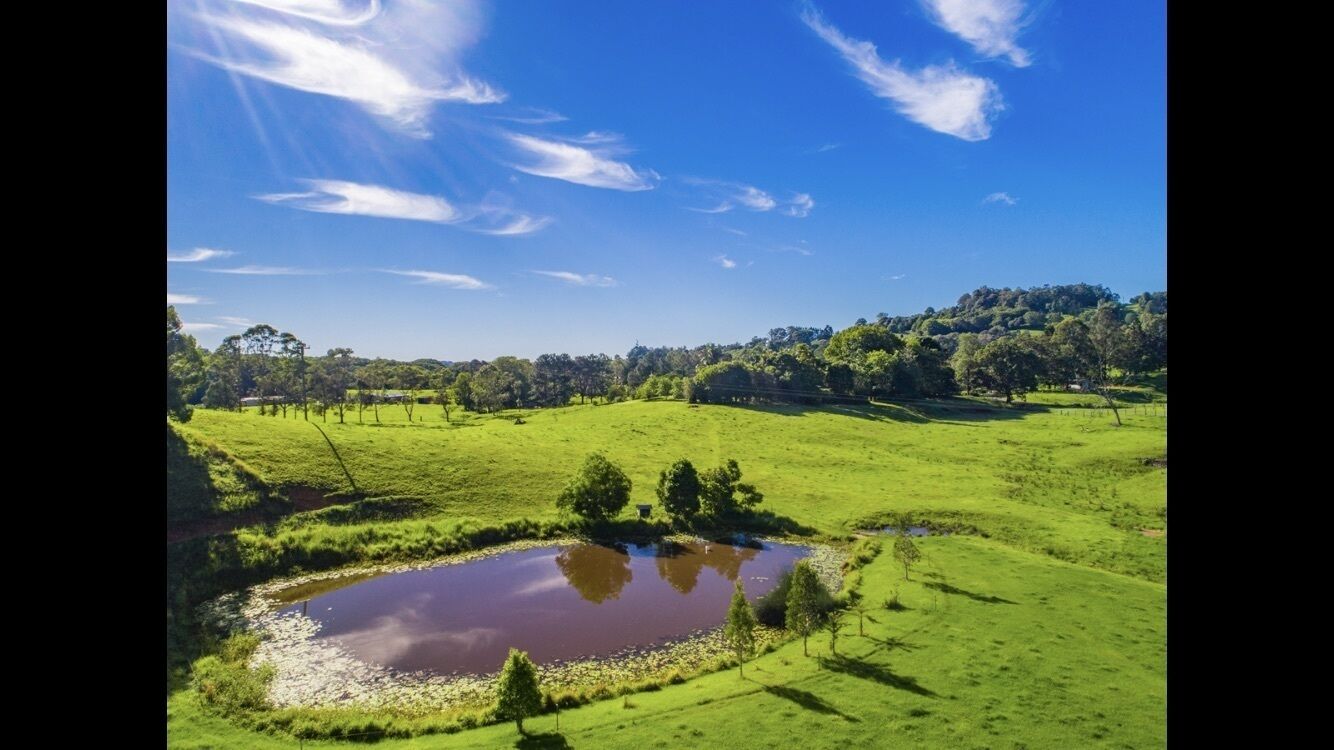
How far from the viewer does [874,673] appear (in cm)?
1282

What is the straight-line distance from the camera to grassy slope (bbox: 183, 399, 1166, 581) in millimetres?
25359

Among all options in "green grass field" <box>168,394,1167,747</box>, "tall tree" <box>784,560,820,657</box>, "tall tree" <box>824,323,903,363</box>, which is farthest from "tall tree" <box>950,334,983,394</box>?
"tall tree" <box>784,560,820,657</box>

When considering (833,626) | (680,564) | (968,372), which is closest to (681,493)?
(680,564)

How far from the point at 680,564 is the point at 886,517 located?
34.0ft

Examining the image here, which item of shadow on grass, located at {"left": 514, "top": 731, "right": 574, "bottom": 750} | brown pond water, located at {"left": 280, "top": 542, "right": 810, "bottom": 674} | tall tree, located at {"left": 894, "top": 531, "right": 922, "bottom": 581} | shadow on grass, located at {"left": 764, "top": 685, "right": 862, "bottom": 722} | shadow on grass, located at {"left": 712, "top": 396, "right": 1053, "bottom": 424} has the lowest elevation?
brown pond water, located at {"left": 280, "top": 542, "right": 810, "bottom": 674}

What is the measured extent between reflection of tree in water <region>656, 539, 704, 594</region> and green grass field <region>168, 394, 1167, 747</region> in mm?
5307

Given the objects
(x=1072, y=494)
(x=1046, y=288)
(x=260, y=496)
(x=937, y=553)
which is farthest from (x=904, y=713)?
(x=1046, y=288)

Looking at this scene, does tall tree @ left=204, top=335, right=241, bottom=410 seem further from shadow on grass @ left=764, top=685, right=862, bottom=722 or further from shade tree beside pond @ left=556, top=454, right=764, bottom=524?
shadow on grass @ left=764, top=685, right=862, bottom=722

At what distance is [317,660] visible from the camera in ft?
52.1

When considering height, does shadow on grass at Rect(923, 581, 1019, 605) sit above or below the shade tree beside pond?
below

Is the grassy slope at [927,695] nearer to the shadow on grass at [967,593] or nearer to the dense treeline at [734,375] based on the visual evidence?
the shadow on grass at [967,593]

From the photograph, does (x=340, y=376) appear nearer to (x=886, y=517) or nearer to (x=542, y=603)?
(x=542, y=603)

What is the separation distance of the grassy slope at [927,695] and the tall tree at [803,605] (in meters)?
0.63
